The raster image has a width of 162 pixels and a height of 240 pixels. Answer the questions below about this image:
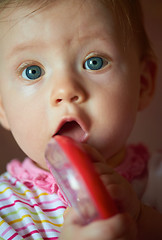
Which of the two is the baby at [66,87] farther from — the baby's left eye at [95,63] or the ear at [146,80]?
the ear at [146,80]

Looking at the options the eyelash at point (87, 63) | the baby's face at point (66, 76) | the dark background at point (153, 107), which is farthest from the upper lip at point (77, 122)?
the dark background at point (153, 107)

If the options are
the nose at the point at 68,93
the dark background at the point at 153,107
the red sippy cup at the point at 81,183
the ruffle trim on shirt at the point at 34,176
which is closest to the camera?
the red sippy cup at the point at 81,183

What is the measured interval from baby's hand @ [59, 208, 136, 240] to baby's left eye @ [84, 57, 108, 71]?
30 centimetres

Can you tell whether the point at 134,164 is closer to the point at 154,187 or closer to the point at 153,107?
the point at 154,187

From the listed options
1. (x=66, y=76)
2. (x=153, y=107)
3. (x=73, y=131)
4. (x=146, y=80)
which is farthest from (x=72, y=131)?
(x=153, y=107)

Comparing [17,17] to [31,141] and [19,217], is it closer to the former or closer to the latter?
[31,141]

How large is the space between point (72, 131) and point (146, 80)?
0.32 metres

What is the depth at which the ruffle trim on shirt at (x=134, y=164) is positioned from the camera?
876 mm

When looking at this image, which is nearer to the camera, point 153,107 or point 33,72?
point 33,72

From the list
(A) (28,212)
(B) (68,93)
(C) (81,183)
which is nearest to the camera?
(C) (81,183)

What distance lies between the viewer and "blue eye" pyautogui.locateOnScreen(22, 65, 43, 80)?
70 centimetres

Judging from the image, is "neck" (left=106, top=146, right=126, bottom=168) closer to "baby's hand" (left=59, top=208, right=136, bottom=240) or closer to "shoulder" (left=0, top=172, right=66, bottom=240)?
"shoulder" (left=0, top=172, right=66, bottom=240)

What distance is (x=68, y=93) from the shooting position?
633mm

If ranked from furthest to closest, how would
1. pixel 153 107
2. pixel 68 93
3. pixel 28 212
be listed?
pixel 153 107 → pixel 28 212 → pixel 68 93
